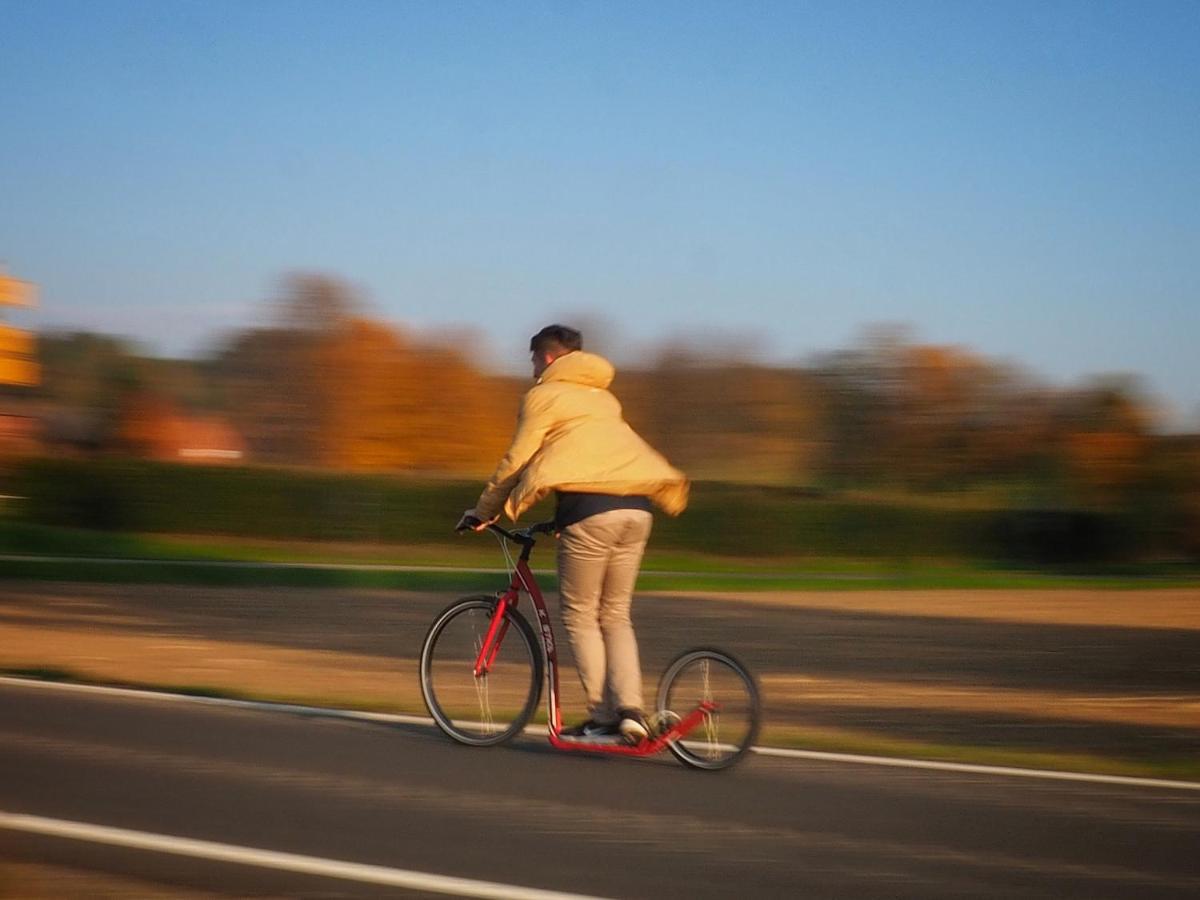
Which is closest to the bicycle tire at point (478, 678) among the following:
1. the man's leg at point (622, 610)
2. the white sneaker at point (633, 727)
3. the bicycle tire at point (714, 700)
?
the man's leg at point (622, 610)

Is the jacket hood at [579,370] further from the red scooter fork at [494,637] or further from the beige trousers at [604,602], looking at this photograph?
the red scooter fork at [494,637]

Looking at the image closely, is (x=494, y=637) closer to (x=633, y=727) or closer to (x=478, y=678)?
(x=478, y=678)

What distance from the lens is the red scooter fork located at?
756cm

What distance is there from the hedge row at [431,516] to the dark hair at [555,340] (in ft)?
89.6

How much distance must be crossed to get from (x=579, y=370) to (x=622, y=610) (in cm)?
117

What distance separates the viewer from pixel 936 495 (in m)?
39.2

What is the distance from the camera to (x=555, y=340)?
7.33 m

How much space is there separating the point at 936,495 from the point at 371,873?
3544 centimetres

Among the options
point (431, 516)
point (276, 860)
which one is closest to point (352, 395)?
point (431, 516)

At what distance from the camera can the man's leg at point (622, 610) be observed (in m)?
7.11

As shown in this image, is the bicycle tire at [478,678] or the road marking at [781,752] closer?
the road marking at [781,752]

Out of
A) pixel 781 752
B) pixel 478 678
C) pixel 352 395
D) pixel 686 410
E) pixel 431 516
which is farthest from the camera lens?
pixel 352 395

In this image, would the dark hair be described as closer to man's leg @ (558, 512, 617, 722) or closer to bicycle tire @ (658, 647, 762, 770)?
man's leg @ (558, 512, 617, 722)

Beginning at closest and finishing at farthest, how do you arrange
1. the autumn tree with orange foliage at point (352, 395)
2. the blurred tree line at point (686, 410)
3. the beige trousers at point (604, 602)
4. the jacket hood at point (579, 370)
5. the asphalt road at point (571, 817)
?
the asphalt road at point (571, 817) → the beige trousers at point (604, 602) → the jacket hood at point (579, 370) → the blurred tree line at point (686, 410) → the autumn tree with orange foliage at point (352, 395)
